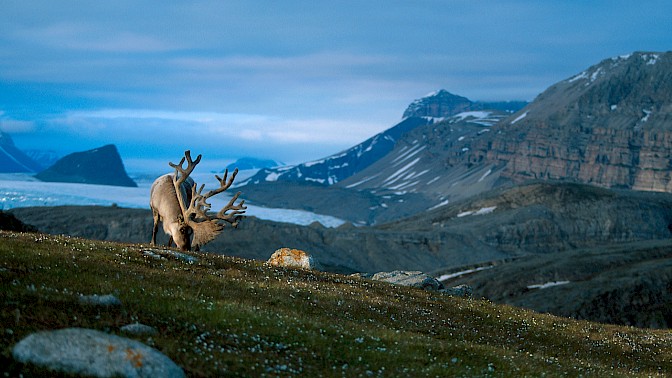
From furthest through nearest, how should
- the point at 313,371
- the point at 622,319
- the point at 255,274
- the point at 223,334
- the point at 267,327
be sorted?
the point at 622,319 < the point at 255,274 < the point at 267,327 < the point at 223,334 < the point at 313,371

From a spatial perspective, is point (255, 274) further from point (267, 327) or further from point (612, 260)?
point (612, 260)

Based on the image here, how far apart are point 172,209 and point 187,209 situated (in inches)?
65.4

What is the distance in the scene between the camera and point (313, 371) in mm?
12570

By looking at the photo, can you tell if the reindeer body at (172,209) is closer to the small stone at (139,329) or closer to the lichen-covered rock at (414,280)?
the lichen-covered rock at (414,280)

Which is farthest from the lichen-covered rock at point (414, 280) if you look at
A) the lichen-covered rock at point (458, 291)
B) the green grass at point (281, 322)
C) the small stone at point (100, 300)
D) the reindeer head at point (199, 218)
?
the small stone at point (100, 300)

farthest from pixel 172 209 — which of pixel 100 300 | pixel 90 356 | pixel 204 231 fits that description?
pixel 90 356

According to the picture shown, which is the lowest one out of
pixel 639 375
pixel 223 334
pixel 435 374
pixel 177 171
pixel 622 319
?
pixel 622 319

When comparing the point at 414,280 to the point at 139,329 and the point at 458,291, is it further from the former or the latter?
the point at 139,329

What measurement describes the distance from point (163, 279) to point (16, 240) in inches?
238

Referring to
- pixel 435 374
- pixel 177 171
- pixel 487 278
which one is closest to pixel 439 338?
pixel 435 374

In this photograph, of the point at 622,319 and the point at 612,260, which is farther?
the point at 612,260

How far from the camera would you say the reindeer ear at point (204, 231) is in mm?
28828

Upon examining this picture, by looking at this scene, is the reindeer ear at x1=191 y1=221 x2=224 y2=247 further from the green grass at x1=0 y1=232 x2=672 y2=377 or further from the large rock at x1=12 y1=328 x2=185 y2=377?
the large rock at x1=12 y1=328 x2=185 y2=377

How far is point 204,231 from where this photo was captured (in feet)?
95.8
